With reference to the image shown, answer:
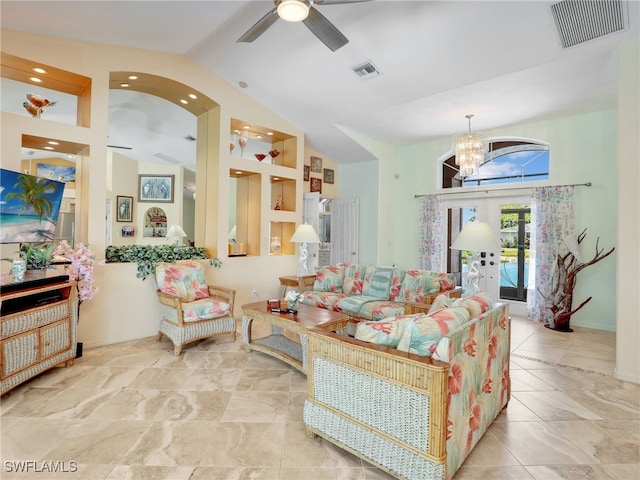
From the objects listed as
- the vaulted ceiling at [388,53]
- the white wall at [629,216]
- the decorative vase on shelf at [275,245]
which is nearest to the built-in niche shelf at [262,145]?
the vaulted ceiling at [388,53]

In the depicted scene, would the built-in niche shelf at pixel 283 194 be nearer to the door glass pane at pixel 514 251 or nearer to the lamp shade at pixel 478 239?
the lamp shade at pixel 478 239

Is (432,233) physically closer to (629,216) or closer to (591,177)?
(591,177)

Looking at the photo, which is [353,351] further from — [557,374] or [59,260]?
[59,260]

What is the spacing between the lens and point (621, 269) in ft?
10.2

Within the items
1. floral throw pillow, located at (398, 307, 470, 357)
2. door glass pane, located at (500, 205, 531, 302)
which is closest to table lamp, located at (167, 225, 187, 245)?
floral throw pillow, located at (398, 307, 470, 357)

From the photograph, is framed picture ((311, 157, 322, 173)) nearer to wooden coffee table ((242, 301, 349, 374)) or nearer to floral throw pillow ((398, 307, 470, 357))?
wooden coffee table ((242, 301, 349, 374))

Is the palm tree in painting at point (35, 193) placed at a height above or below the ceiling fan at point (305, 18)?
below

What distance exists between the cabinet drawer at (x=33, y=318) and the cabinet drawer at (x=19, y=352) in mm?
56

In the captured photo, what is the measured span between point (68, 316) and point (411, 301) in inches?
142

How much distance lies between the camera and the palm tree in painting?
294 centimetres

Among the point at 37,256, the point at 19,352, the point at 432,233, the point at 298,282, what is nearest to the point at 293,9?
the point at 37,256

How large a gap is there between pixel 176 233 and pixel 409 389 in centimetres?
431

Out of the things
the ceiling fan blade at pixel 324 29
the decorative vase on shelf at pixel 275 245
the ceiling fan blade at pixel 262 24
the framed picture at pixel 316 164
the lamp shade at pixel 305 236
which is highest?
the ceiling fan blade at pixel 262 24

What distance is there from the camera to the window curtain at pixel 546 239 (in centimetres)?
498
